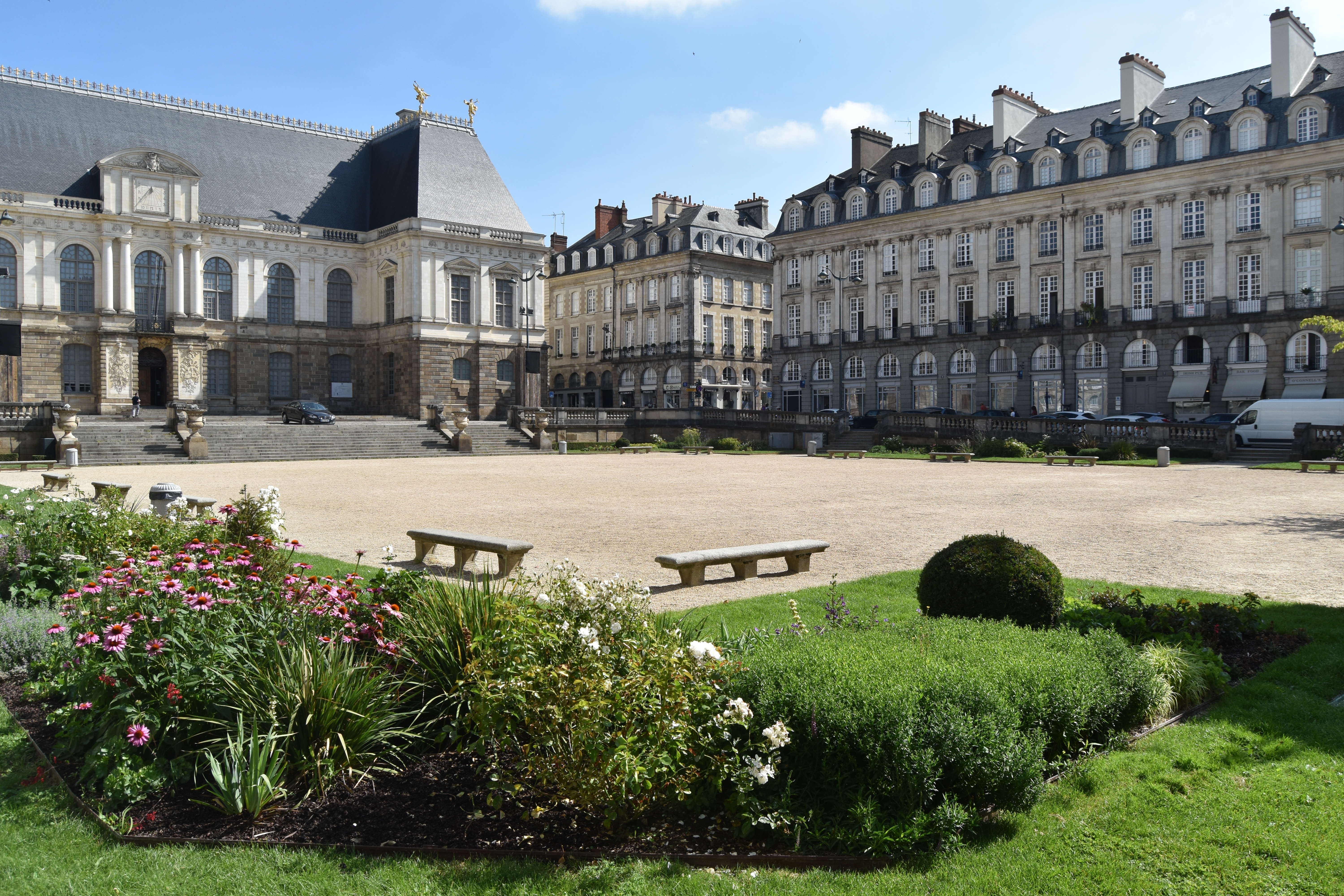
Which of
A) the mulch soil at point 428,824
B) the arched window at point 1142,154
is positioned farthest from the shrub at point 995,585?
the arched window at point 1142,154

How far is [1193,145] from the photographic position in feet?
151

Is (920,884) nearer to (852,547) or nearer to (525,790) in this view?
(525,790)

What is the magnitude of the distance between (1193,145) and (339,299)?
45528mm

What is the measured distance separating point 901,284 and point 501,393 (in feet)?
79.7

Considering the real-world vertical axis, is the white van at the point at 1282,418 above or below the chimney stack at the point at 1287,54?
below

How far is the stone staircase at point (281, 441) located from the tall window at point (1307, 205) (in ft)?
119

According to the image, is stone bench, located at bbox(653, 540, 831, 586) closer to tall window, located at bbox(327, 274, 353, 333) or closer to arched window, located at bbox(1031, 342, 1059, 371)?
arched window, located at bbox(1031, 342, 1059, 371)

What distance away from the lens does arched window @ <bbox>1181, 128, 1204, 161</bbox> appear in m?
45.8

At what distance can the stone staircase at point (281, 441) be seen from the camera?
113 feet

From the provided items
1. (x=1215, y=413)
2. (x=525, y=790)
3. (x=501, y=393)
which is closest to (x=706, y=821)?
(x=525, y=790)

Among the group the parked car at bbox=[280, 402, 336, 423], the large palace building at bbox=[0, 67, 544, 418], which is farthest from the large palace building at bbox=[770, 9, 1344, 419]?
the parked car at bbox=[280, 402, 336, 423]

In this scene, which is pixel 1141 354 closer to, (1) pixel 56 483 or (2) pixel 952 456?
(2) pixel 952 456

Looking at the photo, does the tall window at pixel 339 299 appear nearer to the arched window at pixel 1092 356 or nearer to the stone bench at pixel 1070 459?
the stone bench at pixel 1070 459

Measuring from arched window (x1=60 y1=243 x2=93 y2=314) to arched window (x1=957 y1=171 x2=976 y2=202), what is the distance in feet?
150
